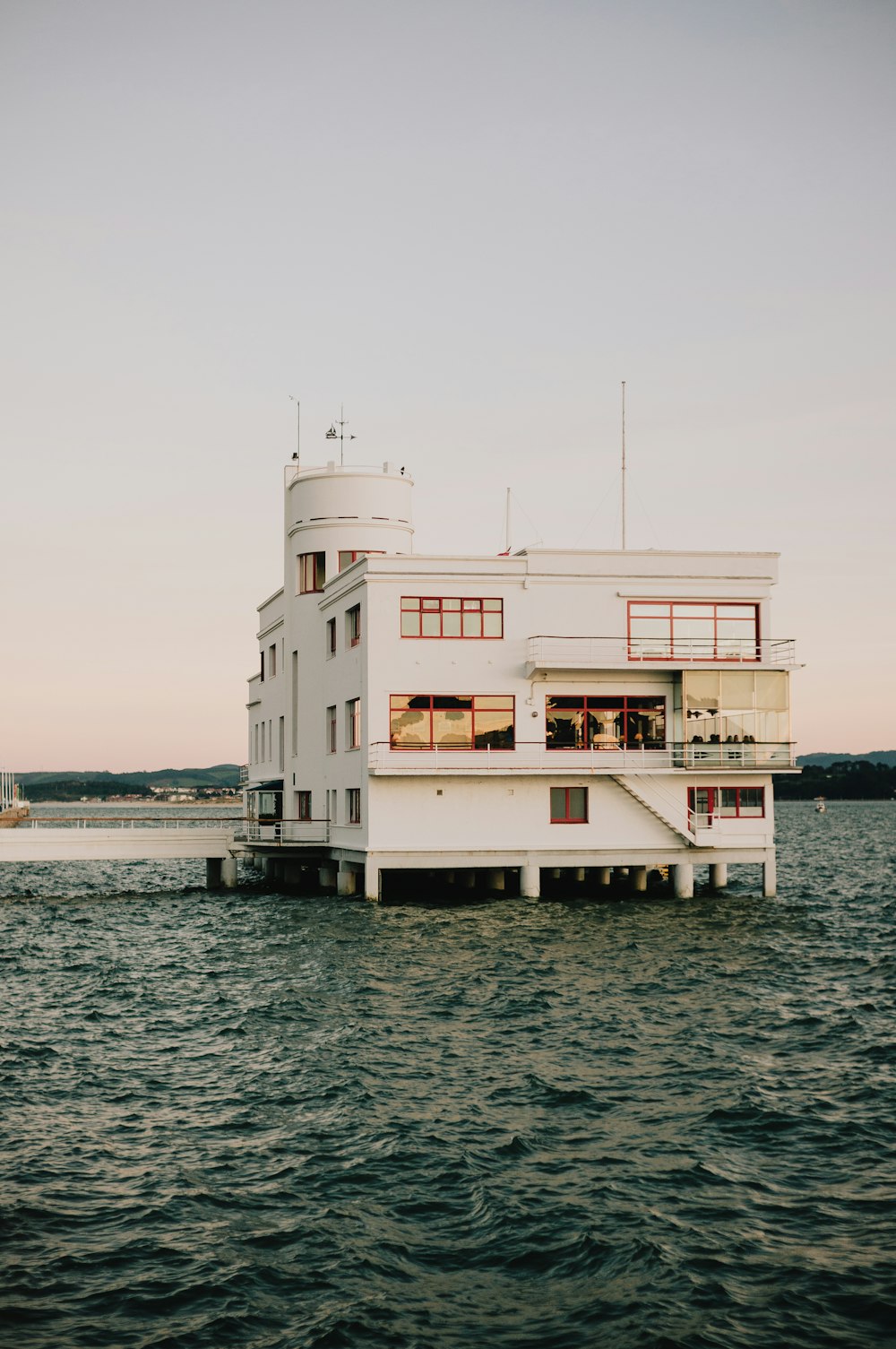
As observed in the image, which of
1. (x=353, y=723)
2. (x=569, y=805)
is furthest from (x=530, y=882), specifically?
(x=353, y=723)

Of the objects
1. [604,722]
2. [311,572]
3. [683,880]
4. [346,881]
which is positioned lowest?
[346,881]

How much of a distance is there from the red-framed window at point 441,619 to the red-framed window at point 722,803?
9.75 meters

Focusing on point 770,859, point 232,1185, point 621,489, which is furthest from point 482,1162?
point 621,489

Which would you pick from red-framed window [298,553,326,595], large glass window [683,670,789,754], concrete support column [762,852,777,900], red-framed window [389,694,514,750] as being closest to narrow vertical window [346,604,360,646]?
red-framed window [389,694,514,750]

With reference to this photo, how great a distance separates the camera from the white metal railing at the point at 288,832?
54.4 m

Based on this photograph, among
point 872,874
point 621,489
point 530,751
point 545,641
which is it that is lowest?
point 872,874

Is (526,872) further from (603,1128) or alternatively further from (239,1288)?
(239,1288)

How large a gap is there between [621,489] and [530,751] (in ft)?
44.3

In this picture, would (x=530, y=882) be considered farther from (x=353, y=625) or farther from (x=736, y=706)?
(x=353, y=625)

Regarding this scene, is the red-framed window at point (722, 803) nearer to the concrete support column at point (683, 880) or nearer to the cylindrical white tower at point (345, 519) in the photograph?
the concrete support column at point (683, 880)

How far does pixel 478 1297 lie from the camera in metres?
13.9

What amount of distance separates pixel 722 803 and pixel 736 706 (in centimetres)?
382

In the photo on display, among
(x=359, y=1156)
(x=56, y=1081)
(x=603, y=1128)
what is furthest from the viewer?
(x=56, y=1081)

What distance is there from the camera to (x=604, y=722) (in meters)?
48.5
